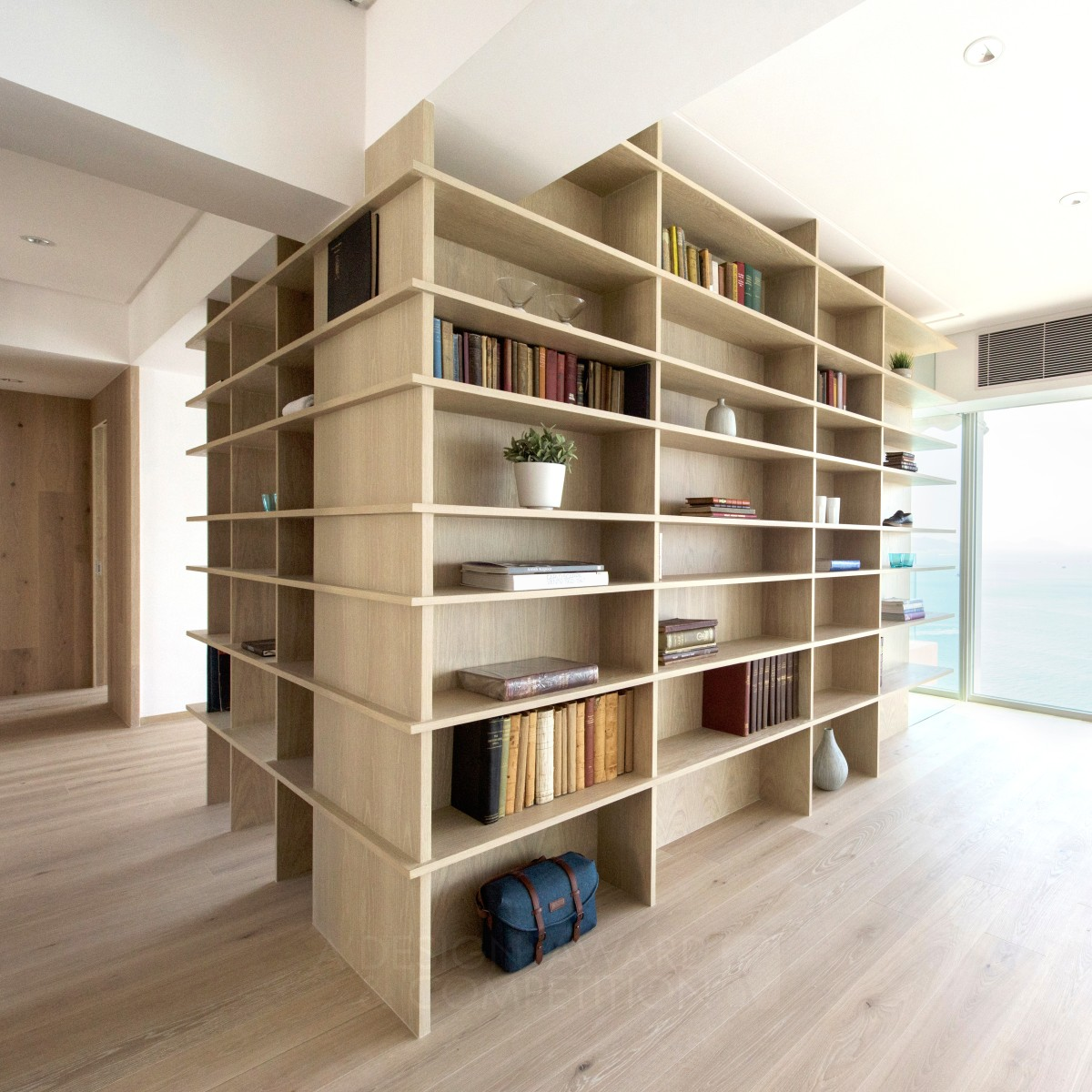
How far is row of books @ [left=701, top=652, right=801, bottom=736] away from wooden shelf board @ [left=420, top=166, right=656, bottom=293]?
1.56 metres

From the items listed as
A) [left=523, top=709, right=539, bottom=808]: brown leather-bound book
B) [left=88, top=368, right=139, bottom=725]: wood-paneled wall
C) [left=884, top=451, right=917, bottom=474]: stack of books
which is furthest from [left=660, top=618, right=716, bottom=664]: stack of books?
[left=88, top=368, right=139, bottom=725]: wood-paneled wall

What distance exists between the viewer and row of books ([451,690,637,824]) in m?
1.95

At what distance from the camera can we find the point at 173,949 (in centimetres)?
213

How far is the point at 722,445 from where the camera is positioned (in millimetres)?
2701

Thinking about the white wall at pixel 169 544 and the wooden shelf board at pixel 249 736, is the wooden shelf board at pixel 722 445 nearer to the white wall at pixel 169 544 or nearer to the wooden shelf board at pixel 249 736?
the wooden shelf board at pixel 249 736

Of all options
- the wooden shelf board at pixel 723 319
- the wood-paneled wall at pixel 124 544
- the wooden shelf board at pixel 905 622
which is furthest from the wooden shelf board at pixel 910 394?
the wood-paneled wall at pixel 124 544

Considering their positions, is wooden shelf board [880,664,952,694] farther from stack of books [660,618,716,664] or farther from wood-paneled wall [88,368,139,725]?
wood-paneled wall [88,368,139,725]

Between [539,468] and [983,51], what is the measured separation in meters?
1.85

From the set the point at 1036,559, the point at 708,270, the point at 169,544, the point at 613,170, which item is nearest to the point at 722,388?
the point at 708,270

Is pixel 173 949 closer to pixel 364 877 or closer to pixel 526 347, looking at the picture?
pixel 364 877

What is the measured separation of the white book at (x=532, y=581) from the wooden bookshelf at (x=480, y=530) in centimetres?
5

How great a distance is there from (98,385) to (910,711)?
21.4ft

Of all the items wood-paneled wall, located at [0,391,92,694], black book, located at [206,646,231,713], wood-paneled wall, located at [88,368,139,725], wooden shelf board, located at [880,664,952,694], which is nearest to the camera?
black book, located at [206,646,231,713]

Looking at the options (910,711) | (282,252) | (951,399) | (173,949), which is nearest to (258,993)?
(173,949)
